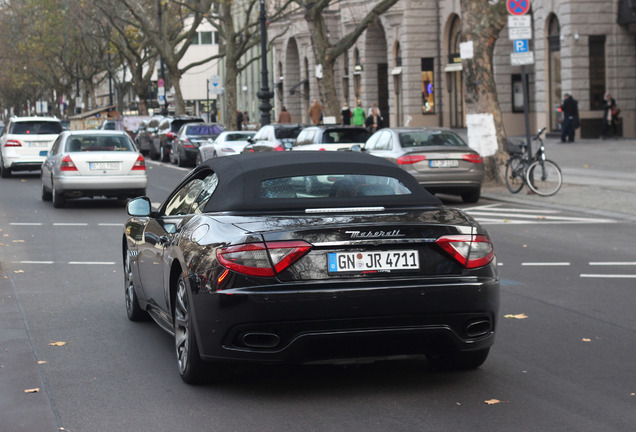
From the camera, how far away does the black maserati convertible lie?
5.93 meters

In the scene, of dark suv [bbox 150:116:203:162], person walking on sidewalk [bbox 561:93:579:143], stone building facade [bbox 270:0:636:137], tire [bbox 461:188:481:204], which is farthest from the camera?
dark suv [bbox 150:116:203:162]

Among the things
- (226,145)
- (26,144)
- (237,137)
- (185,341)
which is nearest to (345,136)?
(226,145)

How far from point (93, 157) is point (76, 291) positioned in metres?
10.4

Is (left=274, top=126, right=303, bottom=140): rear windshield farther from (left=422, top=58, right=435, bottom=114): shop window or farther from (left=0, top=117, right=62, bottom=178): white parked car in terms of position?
(left=422, top=58, right=435, bottom=114): shop window

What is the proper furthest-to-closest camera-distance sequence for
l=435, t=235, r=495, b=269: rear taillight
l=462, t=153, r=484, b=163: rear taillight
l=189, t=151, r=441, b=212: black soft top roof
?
l=462, t=153, r=484, b=163: rear taillight → l=189, t=151, r=441, b=212: black soft top roof → l=435, t=235, r=495, b=269: rear taillight

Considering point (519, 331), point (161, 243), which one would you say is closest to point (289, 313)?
point (161, 243)

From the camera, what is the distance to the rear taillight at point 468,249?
617 centimetres

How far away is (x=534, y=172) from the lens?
22531mm

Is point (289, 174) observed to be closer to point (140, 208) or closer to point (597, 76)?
point (140, 208)

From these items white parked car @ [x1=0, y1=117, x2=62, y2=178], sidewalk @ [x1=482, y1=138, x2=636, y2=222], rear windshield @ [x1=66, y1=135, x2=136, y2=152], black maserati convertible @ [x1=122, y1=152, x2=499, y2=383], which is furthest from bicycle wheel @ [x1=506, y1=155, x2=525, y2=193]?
black maserati convertible @ [x1=122, y1=152, x2=499, y2=383]

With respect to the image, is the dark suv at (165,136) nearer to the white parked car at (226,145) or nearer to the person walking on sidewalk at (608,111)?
the white parked car at (226,145)

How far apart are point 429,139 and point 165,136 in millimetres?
21977

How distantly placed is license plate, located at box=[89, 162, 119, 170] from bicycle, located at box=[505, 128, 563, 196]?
7528 millimetres

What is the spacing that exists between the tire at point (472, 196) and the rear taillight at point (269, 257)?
592 inches
